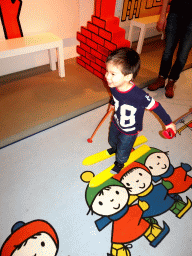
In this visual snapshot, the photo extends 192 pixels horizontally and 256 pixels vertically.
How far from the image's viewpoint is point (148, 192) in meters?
1.35

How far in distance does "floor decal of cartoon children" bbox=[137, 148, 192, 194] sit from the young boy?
28 centimetres

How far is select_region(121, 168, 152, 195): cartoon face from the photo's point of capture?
1361mm

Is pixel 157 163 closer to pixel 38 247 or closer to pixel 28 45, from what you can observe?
pixel 38 247

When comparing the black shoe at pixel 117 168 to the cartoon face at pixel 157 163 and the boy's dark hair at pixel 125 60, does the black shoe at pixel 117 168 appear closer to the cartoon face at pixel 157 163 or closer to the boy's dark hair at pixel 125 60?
the cartoon face at pixel 157 163

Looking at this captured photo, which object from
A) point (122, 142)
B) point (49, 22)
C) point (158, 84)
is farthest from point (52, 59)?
point (122, 142)

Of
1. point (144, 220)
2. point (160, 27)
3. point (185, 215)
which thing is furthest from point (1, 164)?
point (160, 27)

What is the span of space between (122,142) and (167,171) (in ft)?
1.68

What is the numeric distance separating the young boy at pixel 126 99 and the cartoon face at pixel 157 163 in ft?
0.90

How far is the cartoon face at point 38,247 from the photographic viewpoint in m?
1.04

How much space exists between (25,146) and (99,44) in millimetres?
1478

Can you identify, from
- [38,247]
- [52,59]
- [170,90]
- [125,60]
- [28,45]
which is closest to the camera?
[125,60]

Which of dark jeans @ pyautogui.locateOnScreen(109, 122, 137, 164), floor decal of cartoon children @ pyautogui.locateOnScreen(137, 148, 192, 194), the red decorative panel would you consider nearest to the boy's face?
dark jeans @ pyautogui.locateOnScreen(109, 122, 137, 164)

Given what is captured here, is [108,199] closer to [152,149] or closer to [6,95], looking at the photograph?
[152,149]

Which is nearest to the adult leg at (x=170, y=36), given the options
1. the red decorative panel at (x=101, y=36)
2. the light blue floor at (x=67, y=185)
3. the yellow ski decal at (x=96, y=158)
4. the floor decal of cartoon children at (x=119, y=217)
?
the red decorative panel at (x=101, y=36)
